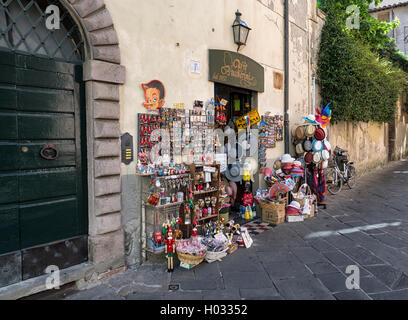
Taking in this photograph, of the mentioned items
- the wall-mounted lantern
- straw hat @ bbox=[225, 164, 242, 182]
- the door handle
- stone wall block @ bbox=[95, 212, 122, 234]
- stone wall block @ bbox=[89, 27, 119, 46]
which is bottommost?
stone wall block @ bbox=[95, 212, 122, 234]

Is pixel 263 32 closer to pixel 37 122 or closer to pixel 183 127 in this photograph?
pixel 183 127

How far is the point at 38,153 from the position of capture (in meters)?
3.36

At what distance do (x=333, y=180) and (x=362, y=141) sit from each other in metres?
4.31

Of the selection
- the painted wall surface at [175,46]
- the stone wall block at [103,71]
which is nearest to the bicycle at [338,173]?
the painted wall surface at [175,46]

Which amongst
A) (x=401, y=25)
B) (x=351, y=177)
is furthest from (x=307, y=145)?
(x=401, y=25)

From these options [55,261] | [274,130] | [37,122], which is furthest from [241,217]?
[37,122]

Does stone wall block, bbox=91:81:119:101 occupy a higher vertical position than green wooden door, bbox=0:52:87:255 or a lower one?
higher

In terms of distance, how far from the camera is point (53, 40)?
11.5 ft

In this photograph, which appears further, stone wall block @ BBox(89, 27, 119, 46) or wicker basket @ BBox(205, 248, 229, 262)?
wicker basket @ BBox(205, 248, 229, 262)

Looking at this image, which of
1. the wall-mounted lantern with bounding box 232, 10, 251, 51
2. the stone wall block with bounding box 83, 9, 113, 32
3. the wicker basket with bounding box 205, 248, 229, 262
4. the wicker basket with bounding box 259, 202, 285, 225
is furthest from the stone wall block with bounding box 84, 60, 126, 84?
the wicker basket with bounding box 259, 202, 285, 225

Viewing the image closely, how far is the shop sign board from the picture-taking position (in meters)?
5.30

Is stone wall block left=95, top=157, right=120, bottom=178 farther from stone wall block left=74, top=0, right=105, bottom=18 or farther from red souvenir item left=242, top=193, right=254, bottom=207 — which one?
red souvenir item left=242, top=193, right=254, bottom=207

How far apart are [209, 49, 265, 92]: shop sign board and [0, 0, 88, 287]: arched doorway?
7.66ft

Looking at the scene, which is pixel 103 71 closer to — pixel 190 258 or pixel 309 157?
pixel 190 258
